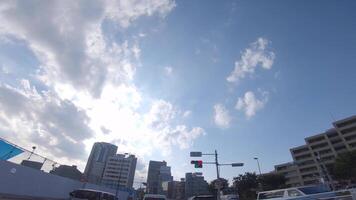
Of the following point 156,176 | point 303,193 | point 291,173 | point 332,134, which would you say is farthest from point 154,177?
point 303,193

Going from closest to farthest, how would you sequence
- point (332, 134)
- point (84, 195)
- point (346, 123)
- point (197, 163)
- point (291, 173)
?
point (84, 195), point (197, 163), point (346, 123), point (332, 134), point (291, 173)

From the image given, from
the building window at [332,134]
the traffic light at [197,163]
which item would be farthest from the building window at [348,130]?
the traffic light at [197,163]

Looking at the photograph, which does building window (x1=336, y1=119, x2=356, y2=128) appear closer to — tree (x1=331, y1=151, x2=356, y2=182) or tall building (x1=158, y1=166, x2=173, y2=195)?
tree (x1=331, y1=151, x2=356, y2=182)

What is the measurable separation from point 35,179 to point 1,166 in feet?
14.8

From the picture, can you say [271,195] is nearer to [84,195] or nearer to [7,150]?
[84,195]

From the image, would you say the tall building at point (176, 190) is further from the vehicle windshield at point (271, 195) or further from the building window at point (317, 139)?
the vehicle windshield at point (271, 195)

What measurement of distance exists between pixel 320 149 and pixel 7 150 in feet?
277

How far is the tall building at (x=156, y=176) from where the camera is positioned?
122 metres

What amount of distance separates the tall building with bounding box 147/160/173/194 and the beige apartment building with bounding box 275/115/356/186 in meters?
70.0

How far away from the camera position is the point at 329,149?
6975 cm

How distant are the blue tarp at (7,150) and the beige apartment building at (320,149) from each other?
6622cm

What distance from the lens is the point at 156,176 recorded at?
449 feet

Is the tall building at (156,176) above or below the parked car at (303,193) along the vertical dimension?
above

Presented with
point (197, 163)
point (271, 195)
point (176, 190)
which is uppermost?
point (176, 190)
